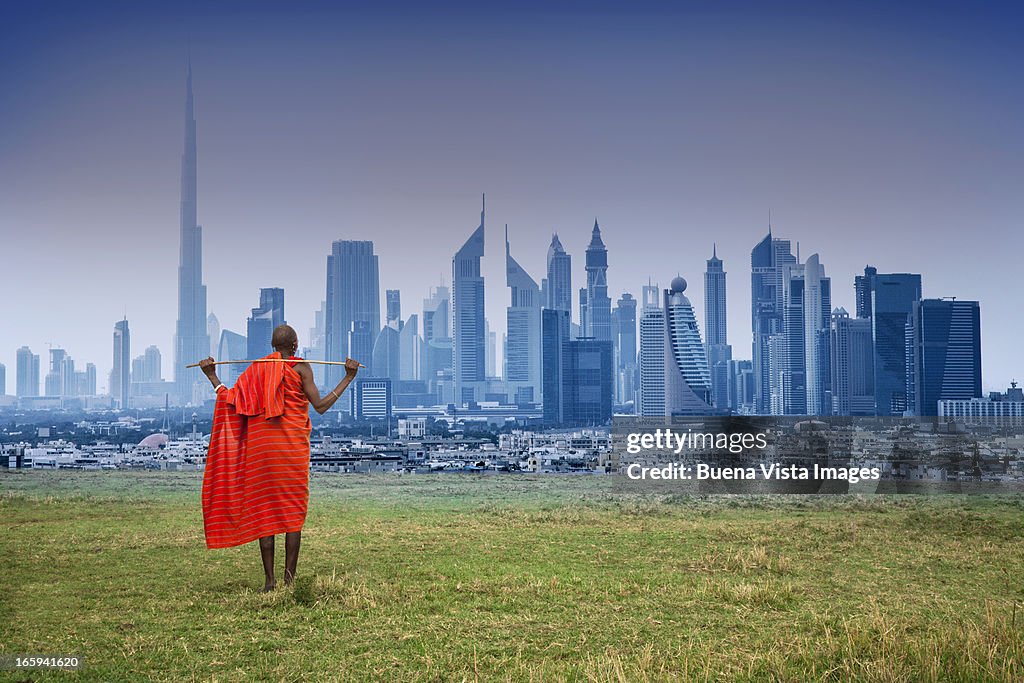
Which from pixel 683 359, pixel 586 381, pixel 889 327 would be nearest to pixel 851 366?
pixel 889 327

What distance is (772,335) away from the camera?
12088 cm

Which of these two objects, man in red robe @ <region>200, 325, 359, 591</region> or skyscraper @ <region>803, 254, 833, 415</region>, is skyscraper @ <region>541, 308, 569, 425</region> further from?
man in red robe @ <region>200, 325, 359, 591</region>

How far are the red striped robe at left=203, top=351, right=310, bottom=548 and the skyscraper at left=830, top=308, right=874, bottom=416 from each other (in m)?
84.0

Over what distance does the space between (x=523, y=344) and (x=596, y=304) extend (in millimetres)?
38051

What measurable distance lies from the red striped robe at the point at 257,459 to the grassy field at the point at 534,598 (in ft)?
1.77

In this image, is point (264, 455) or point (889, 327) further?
point (889, 327)

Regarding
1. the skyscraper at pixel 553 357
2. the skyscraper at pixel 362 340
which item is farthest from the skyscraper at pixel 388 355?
the skyscraper at pixel 553 357

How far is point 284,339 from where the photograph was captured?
294 inches

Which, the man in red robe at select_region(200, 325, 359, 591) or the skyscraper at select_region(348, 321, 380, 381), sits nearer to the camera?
the man in red robe at select_region(200, 325, 359, 591)

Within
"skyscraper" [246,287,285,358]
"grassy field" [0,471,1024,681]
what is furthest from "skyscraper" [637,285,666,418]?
"grassy field" [0,471,1024,681]

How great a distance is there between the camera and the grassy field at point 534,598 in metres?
5.19

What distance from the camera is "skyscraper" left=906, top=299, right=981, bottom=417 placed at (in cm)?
8012

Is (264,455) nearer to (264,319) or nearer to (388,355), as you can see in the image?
(264,319)

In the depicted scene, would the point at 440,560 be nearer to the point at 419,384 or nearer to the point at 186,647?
the point at 186,647
